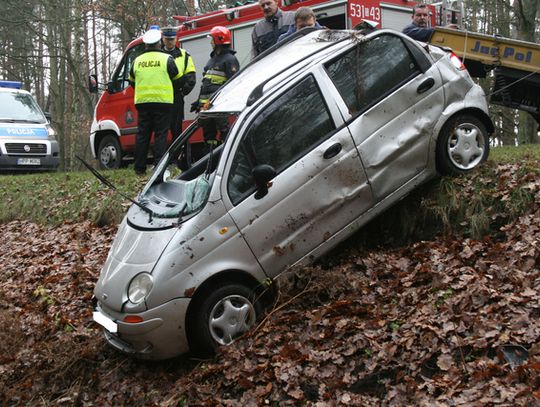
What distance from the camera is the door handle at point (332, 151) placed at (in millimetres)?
6199

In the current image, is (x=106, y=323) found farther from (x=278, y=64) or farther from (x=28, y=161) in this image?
(x=28, y=161)

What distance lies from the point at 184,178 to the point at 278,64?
1.51m

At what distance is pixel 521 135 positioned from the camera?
17109mm

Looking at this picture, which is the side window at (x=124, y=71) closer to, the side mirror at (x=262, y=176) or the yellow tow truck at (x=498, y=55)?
the yellow tow truck at (x=498, y=55)

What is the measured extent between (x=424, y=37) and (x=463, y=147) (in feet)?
12.2

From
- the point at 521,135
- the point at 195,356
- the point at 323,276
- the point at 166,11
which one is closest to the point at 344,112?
the point at 323,276

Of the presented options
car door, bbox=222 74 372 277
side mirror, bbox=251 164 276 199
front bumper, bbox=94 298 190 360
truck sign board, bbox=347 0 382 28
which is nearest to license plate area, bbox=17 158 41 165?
truck sign board, bbox=347 0 382 28

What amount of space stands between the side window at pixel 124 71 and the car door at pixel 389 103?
726 cm

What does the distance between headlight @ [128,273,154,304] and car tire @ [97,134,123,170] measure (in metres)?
8.29

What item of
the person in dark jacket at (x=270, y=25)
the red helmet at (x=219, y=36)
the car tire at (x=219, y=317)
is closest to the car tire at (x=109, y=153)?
the red helmet at (x=219, y=36)

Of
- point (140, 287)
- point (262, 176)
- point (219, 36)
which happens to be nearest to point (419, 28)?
point (219, 36)

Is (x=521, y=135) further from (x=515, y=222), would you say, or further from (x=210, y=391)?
(x=210, y=391)

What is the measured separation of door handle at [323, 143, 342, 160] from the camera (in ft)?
20.3

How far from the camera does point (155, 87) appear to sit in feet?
32.7
